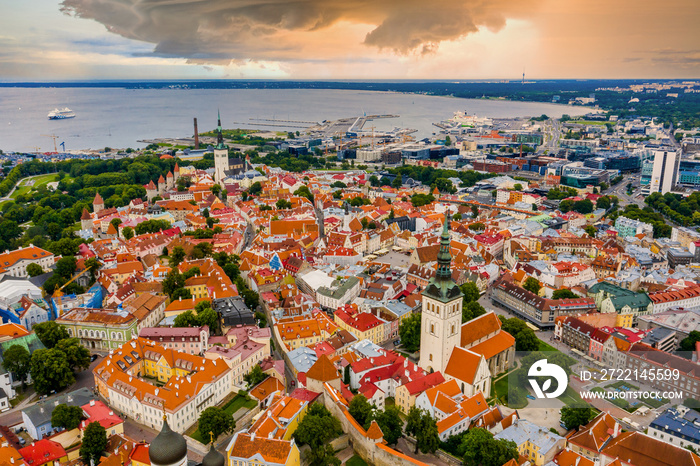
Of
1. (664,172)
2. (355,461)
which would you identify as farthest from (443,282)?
(664,172)

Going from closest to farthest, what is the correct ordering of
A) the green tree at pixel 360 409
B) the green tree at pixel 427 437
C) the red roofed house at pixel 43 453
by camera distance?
the red roofed house at pixel 43 453, the green tree at pixel 427 437, the green tree at pixel 360 409

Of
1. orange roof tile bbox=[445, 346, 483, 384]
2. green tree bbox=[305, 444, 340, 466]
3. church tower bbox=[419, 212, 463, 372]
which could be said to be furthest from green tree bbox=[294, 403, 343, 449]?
orange roof tile bbox=[445, 346, 483, 384]

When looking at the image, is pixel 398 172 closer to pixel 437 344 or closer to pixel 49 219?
pixel 49 219

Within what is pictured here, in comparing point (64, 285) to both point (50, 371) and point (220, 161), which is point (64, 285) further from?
point (220, 161)

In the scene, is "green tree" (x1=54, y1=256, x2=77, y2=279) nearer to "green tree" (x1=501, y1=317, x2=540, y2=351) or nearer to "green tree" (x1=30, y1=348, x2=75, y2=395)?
"green tree" (x1=30, y1=348, x2=75, y2=395)

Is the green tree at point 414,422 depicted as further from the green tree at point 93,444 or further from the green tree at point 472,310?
the green tree at point 93,444

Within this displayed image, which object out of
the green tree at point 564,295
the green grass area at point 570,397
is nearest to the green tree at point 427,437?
the green grass area at point 570,397
